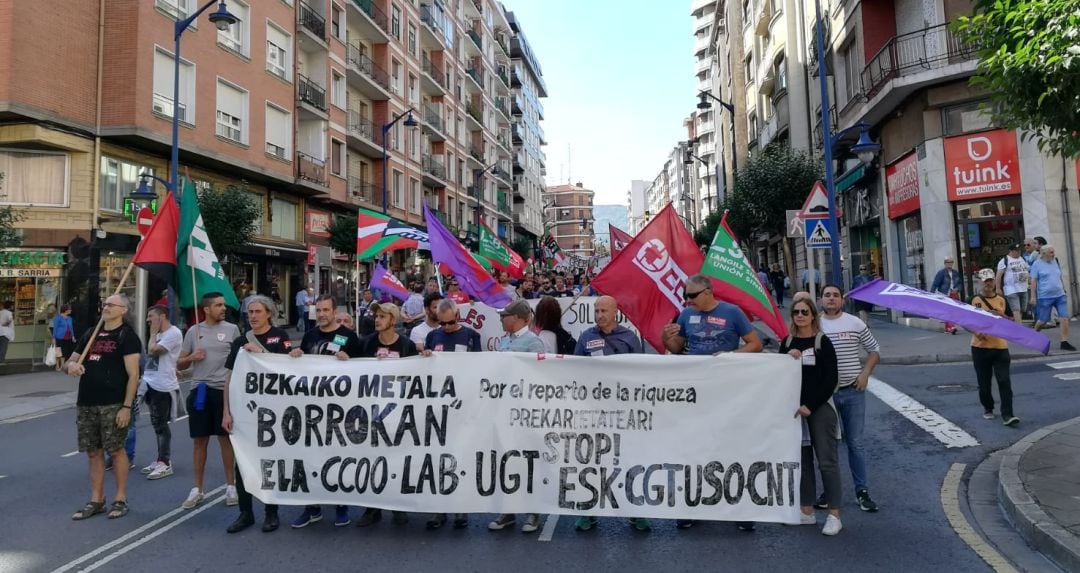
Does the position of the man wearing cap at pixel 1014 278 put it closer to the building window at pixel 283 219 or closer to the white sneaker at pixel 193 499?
the white sneaker at pixel 193 499

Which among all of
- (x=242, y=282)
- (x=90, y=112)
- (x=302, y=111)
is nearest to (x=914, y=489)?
(x=90, y=112)

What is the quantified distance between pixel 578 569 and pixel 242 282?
2311 cm

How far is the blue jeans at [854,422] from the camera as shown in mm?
5172

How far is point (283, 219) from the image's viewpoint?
2798 cm

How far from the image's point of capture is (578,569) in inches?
166

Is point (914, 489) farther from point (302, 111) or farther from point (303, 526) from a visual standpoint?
point (302, 111)

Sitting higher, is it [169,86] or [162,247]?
[169,86]

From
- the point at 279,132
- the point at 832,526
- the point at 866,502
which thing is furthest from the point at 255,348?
the point at 279,132

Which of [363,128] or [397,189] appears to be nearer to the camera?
[363,128]

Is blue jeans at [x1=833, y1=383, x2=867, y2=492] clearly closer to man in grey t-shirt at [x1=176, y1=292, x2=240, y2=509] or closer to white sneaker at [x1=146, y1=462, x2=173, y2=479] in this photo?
man in grey t-shirt at [x1=176, y1=292, x2=240, y2=509]

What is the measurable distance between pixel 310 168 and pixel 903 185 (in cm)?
2173

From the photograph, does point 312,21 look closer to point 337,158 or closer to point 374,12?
point 337,158

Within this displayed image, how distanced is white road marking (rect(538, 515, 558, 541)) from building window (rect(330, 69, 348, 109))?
29322mm

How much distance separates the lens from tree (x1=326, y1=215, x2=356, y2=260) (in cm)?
2889
